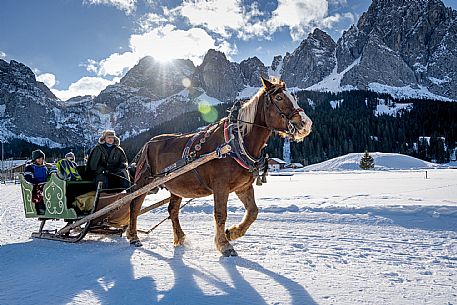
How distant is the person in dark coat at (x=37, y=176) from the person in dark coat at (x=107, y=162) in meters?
1.03

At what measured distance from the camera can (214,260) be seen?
5.18 meters

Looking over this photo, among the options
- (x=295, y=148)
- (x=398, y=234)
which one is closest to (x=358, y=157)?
(x=295, y=148)

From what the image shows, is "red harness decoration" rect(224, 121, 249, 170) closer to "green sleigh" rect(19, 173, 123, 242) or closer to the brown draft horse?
the brown draft horse

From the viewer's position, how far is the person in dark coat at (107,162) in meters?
7.59

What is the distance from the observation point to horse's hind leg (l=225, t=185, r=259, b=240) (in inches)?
231

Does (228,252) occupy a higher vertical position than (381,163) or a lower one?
higher

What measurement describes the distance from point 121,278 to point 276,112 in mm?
2915

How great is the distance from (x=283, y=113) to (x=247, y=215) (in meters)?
1.72

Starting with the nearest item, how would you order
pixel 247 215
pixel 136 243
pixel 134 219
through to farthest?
1. pixel 247 215
2. pixel 136 243
3. pixel 134 219

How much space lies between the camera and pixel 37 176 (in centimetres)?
812

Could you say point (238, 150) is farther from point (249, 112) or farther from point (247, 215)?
point (247, 215)

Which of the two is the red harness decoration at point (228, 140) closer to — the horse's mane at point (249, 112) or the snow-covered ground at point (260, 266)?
the horse's mane at point (249, 112)

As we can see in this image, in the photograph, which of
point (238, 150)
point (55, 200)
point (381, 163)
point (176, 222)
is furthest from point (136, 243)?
point (381, 163)

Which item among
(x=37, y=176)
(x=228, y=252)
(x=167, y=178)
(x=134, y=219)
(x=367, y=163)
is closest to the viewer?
(x=228, y=252)
